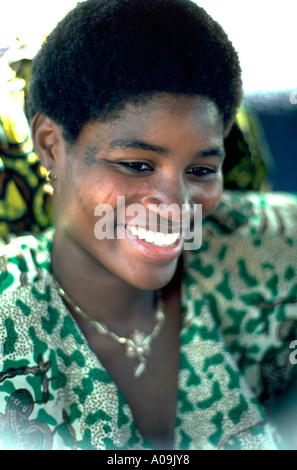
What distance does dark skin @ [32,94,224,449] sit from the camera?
84 centimetres

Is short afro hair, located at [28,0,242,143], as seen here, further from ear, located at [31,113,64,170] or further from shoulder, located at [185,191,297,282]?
shoulder, located at [185,191,297,282]

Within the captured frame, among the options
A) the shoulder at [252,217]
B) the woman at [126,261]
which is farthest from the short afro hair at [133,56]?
the shoulder at [252,217]

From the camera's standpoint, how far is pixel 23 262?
3.11 feet

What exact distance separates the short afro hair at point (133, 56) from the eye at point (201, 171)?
11 centimetres

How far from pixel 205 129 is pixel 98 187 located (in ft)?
0.63

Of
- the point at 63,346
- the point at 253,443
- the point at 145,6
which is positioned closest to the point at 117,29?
the point at 145,6

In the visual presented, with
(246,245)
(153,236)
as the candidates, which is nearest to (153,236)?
(153,236)

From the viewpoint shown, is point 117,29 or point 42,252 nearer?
point 117,29

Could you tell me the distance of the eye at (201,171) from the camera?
0.93 m

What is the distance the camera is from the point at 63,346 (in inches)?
37.1
